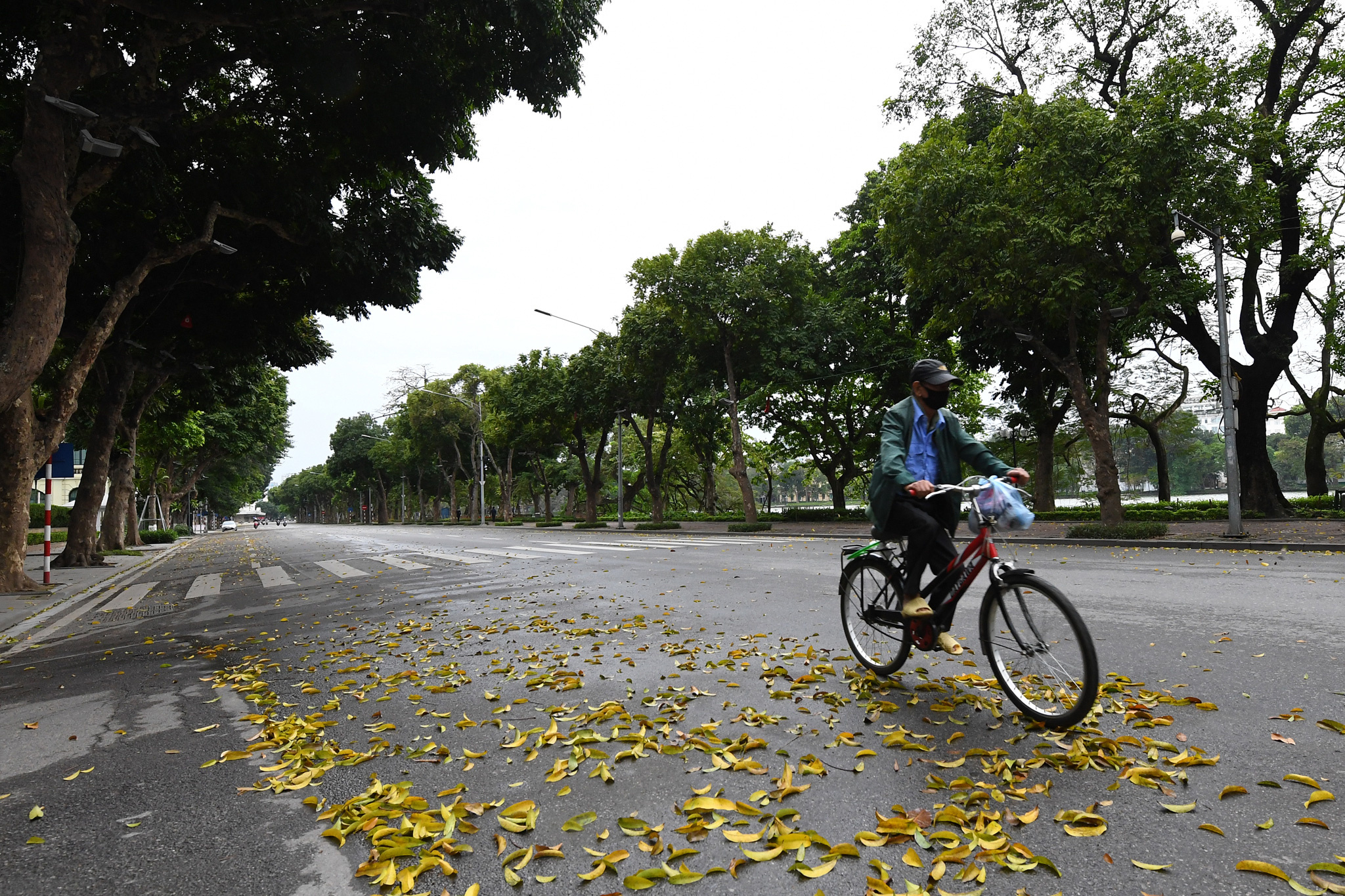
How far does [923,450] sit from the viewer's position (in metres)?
4.04

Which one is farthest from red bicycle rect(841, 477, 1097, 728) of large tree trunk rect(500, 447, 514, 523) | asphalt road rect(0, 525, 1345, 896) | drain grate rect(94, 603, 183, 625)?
large tree trunk rect(500, 447, 514, 523)

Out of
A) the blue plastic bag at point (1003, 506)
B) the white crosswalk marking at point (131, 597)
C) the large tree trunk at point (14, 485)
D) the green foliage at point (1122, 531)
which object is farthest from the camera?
the green foliage at point (1122, 531)

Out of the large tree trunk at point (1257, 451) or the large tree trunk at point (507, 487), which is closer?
the large tree trunk at point (1257, 451)

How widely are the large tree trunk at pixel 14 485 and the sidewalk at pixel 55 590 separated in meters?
0.44

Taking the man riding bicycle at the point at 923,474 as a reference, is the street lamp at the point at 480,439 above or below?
above

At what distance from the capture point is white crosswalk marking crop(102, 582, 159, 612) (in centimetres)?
965

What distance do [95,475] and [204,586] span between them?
740 centimetres

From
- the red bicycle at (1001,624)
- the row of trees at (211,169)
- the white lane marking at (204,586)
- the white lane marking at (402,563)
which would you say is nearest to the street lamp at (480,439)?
the row of trees at (211,169)

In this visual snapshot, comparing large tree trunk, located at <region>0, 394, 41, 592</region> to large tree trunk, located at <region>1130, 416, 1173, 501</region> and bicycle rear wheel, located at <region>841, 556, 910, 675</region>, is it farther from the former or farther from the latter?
large tree trunk, located at <region>1130, 416, 1173, 501</region>

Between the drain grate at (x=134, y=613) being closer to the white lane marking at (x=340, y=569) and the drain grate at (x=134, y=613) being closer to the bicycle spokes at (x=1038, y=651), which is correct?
the white lane marking at (x=340, y=569)

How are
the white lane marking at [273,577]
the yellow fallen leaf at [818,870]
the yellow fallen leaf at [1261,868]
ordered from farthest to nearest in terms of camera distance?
the white lane marking at [273,577], the yellow fallen leaf at [818,870], the yellow fallen leaf at [1261,868]

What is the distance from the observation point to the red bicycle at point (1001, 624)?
3.16 metres

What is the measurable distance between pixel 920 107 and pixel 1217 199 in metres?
9.79

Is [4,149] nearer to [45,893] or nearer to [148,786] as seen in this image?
[148,786]
